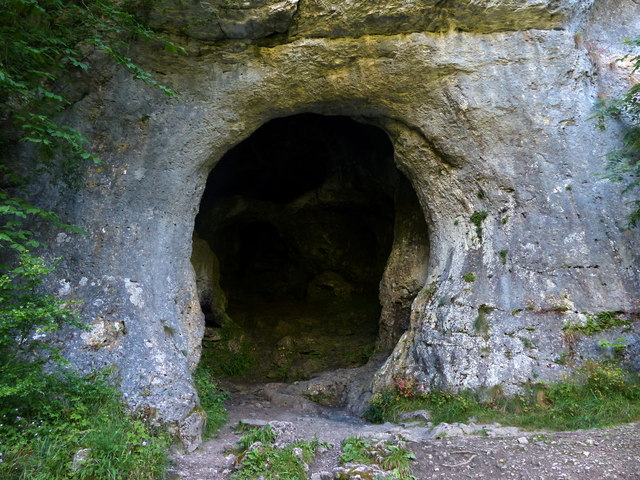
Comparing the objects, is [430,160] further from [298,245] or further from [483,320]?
[298,245]

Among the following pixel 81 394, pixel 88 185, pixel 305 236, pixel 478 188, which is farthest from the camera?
pixel 305 236

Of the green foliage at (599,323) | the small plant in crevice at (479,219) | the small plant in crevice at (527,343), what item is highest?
the small plant in crevice at (479,219)

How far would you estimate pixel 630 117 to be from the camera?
7148mm

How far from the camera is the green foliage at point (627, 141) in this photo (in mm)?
6469

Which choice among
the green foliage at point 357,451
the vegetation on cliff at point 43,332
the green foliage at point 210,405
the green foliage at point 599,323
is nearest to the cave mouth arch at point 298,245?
the green foliage at point 210,405

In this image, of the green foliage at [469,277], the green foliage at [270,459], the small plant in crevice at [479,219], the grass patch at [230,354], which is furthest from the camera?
the grass patch at [230,354]

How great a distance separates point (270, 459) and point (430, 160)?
17.8ft

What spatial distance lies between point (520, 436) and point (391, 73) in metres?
A: 5.38

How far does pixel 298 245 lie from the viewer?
535 inches

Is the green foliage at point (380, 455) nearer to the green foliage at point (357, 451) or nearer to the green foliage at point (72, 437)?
the green foliage at point (357, 451)

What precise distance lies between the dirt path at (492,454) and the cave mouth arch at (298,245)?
14.8 ft

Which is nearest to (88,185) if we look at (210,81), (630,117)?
(210,81)

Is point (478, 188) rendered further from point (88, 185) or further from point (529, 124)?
point (88, 185)

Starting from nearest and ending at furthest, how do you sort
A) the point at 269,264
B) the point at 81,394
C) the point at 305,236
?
the point at 81,394, the point at 305,236, the point at 269,264
